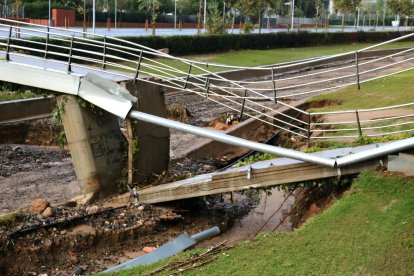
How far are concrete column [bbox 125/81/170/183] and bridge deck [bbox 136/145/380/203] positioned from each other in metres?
1.08

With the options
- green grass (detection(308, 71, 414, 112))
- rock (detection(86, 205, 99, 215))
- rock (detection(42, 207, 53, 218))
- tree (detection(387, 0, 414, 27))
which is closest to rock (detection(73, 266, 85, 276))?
rock (detection(42, 207, 53, 218))

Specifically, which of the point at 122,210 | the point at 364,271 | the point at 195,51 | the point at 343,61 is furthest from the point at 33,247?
the point at 343,61

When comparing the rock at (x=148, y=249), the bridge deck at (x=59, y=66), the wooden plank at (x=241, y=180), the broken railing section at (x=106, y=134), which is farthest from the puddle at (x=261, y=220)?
the bridge deck at (x=59, y=66)

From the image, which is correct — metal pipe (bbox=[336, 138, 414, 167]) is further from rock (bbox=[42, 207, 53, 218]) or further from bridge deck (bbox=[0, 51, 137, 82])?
rock (bbox=[42, 207, 53, 218])

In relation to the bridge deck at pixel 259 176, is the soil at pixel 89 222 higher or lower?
lower

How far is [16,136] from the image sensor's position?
18688 millimetres

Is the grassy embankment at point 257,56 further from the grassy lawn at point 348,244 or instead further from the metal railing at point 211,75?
the grassy lawn at point 348,244

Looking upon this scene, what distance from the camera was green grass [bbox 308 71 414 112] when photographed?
683 inches

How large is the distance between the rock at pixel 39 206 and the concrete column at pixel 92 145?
1011mm

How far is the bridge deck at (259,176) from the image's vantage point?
9742 mm

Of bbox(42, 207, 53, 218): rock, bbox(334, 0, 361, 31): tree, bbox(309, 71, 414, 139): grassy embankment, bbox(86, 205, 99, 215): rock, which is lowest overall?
bbox(86, 205, 99, 215): rock

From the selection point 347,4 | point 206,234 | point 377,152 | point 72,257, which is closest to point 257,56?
point 347,4

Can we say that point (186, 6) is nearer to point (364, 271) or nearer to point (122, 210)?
point (122, 210)

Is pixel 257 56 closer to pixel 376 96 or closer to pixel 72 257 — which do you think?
pixel 376 96
